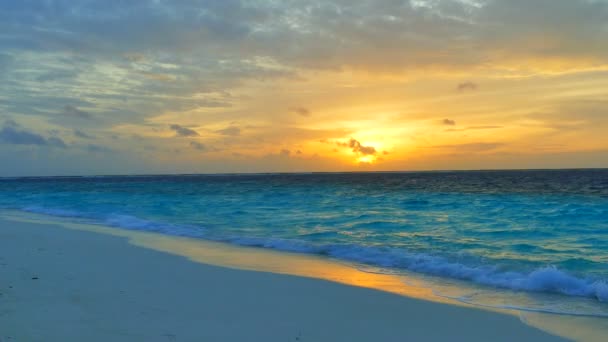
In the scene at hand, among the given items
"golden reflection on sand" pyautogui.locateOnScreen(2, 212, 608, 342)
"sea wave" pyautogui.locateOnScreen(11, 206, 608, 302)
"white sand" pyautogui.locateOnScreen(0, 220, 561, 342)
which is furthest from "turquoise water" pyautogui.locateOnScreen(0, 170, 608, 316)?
"white sand" pyautogui.locateOnScreen(0, 220, 561, 342)

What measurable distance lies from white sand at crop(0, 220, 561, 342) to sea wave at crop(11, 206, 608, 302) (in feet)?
7.98

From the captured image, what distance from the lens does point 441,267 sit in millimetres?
10234

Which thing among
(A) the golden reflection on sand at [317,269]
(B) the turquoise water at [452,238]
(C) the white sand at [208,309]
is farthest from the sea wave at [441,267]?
(C) the white sand at [208,309]

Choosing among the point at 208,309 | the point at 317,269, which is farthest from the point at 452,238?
the point at 208,309

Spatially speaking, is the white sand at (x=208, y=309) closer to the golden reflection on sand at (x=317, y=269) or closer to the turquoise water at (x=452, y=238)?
the golden reflection on sand at (x=317, y=269)

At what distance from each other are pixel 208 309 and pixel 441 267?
572 centimetres

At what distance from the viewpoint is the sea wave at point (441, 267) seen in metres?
Result: 8.51

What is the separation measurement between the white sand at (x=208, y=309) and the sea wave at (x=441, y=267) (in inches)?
95.8

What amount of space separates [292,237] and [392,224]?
4.72 meters

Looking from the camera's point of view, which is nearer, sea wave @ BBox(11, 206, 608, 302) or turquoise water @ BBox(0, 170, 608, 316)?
sea wave @ BBox(11, 206, 608, 302)

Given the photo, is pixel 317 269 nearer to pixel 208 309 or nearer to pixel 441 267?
pixel 441 267

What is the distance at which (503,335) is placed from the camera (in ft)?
19.3

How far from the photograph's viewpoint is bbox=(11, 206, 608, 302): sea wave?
8508mm

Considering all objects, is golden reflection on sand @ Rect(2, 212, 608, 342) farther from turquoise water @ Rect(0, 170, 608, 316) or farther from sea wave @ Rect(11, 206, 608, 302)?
sea wave @ Rect(11, 206, 608, 302)
